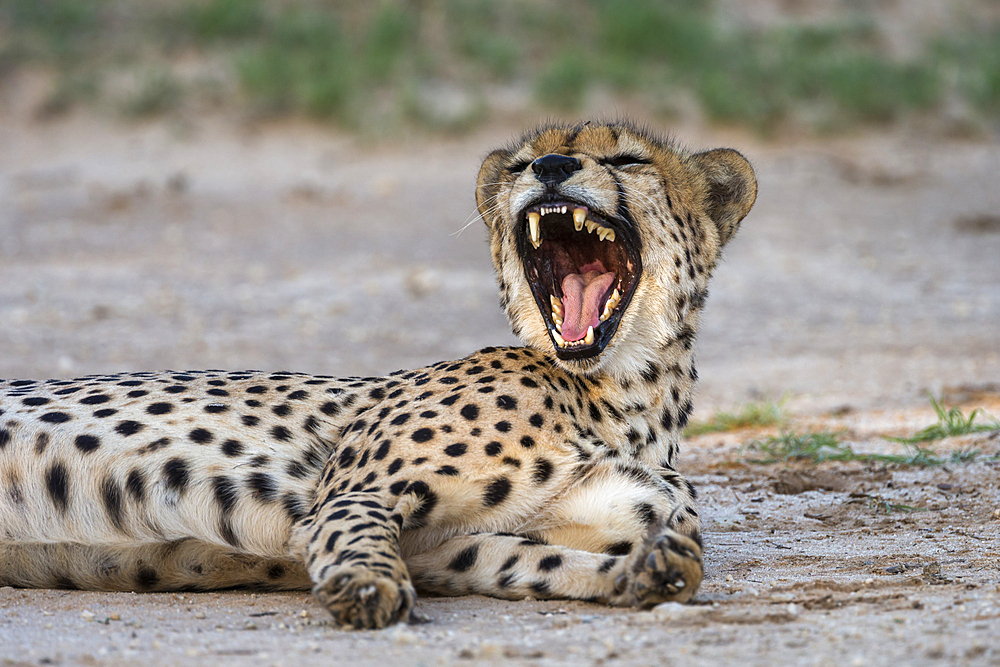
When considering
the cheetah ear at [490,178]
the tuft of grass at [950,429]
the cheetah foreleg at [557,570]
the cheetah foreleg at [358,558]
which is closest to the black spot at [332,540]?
the cheetah foreleg at [358,558]

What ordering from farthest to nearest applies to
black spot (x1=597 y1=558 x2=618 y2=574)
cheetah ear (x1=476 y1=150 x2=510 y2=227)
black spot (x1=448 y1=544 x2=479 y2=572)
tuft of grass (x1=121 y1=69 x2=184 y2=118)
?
tuft of grass (x1=121 y1=69 x2=184 y2=118), cheetah ear (x1=476 y1=150 x2=510 y2=227), black spot (x1=448 y1=544 x2=479 y2=572), black spot (x1=597 y1=558 x2=618 y2=574)

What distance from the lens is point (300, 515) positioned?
289 centimetres

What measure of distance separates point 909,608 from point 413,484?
112 cm

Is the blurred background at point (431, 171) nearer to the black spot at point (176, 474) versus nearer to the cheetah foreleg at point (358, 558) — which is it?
the black spot at point (176, 474)

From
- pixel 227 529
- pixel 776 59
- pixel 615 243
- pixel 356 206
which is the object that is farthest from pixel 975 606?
pixel 776 59

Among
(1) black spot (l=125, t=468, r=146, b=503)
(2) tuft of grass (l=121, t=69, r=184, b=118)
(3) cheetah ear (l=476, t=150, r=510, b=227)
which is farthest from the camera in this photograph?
(2) tuft of grass (l=121, t=69, r=184, b=118)

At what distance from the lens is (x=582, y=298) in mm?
3297

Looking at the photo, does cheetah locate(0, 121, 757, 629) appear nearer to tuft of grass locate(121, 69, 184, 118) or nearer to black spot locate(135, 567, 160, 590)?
black spot locate(135, 567, 160, 590)

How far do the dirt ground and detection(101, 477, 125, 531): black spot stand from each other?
0.19m

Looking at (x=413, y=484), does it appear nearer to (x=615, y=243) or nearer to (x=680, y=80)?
(x=615, y=243)

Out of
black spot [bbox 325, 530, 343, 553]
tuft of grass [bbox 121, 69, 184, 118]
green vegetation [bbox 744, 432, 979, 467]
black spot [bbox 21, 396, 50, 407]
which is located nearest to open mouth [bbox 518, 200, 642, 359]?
black spot [bbox 325, 530, 343, 553]

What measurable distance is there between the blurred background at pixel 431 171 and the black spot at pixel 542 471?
320 cm

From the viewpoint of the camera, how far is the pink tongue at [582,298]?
3.20 metres

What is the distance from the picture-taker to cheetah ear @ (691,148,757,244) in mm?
3523
